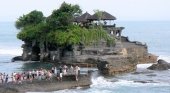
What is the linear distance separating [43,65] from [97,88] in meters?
25.5

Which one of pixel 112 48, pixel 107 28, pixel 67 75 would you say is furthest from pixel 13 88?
pixel 107 28

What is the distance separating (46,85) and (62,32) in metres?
30.3

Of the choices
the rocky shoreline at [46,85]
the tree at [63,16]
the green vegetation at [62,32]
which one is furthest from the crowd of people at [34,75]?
the tree at [63,16]

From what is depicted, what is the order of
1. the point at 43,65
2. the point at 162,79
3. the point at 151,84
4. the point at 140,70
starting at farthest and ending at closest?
the point at 43,65
the point at 140,70
the point at 162,79
the point at 151,84

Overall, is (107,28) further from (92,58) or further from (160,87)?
(160,87)

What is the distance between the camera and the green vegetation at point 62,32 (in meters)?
88.9

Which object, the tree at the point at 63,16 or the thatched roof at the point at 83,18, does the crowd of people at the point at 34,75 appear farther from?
the thatched roof at the point at 83,18

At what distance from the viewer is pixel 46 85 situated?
201 ft

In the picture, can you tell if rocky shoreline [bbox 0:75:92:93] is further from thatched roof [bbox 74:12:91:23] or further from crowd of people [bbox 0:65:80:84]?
thatched roof [bbox 74:12:91:23]

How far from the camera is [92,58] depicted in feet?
279

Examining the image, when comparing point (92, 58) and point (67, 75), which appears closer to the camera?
point (67, 75)

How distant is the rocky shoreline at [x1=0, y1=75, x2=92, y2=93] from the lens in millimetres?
57688

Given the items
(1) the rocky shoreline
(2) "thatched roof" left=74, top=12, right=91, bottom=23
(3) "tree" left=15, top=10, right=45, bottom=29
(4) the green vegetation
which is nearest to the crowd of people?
(1) the rocky shoreline

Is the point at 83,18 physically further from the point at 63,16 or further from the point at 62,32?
the point at 62,32
